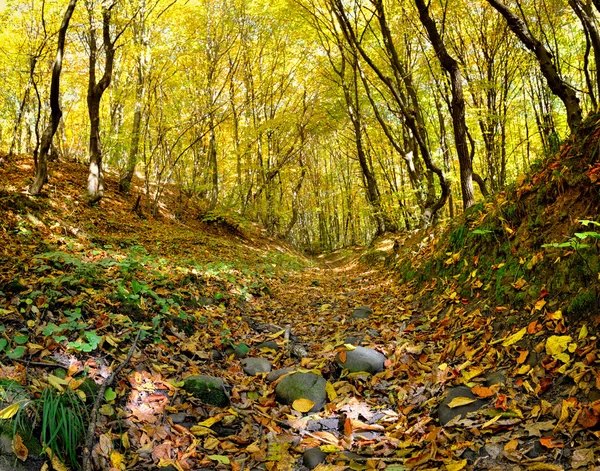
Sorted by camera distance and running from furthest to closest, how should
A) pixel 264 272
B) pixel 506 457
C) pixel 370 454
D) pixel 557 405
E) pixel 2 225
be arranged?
pixel 264 272 → pixel 2 225 → pixel 370 454 → pixel 557 405 → pixel 506 457

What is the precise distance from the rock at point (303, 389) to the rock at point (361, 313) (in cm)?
234

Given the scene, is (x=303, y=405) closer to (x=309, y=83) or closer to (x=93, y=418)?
(x=93, y=418)

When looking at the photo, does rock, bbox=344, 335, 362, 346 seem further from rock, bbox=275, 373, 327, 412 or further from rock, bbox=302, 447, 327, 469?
rock, bbox=302, 447, 327, 469

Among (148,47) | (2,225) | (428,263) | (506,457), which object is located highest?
(148,47)

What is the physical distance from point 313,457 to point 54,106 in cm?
830

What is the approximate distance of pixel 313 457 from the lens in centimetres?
269

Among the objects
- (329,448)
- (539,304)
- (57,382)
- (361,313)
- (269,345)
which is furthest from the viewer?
(361,313)

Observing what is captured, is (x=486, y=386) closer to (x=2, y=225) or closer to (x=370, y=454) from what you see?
(x=370, y=454)

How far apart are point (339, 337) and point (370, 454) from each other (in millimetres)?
2448

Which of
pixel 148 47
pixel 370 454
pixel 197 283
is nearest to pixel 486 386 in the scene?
pixel 370 454

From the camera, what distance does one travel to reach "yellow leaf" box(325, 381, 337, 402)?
3563 millimetres

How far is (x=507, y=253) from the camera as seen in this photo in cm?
423

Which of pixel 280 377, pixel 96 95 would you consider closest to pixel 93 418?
pixel 280 377

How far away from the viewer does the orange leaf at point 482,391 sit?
2.82 metres
